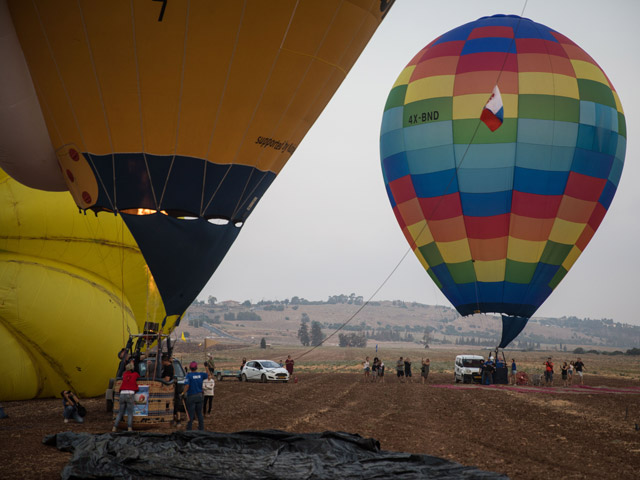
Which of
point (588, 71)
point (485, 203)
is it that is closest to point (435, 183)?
point (485, 203)

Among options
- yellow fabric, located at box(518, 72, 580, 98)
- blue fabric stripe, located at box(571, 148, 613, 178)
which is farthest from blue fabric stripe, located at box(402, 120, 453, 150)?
blue fabric stripe, located at box(571, 148, 613, 178)

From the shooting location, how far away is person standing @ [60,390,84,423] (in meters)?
13.8

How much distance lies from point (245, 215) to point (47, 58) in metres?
4.43

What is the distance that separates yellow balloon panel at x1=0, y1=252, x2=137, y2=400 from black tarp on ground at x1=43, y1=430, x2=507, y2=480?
7333mm

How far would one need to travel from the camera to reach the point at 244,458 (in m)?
9.45

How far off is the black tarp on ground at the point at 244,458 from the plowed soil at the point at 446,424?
65 cm

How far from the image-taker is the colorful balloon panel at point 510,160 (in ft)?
75.2

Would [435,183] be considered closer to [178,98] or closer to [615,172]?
[615,172]

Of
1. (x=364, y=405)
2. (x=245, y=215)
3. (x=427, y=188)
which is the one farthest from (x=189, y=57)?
(x=427, y=188)

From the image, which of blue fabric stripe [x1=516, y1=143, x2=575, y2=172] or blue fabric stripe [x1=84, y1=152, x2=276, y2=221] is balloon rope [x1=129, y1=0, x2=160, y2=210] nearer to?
blue fabric stripe [x1=84, y1=152, x2=276, y2=221]

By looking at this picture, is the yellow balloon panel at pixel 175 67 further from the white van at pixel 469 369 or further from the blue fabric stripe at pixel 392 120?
the white van at pixel 469 369

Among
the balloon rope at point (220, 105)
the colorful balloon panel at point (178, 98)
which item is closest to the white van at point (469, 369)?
the colorful balloon panel at point (178, 98)

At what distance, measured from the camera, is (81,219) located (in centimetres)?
1941

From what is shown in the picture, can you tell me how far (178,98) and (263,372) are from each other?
20830 millimetres
